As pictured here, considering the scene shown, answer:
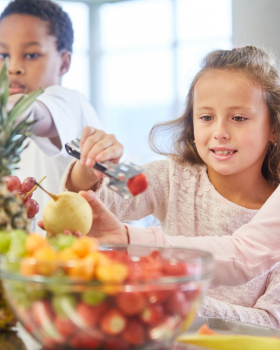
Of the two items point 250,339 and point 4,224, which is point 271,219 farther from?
point 4,224

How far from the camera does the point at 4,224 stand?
538mm

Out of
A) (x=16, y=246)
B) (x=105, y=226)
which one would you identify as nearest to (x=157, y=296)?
(x=16, y=246)

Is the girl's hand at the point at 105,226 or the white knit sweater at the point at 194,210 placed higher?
the girl's hand at the point at 105,226

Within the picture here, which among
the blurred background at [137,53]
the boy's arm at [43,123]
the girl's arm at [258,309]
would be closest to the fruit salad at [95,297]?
the girl's arm at [258,309]

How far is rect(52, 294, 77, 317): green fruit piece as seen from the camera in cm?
39

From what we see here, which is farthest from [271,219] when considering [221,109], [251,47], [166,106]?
[166,106]

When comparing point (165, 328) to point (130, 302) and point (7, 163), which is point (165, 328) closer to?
point (130, 302)

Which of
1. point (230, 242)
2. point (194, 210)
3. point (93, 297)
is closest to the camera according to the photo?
point (93, 297)

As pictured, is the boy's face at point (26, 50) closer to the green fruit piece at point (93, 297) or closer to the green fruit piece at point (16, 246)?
the green fruit piece at point (16, 246)

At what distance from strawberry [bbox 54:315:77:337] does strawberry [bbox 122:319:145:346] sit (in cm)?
5

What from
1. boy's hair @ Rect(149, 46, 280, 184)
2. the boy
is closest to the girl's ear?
the boy

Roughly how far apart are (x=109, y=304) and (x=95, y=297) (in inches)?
0.7

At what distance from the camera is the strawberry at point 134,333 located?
15.7 inches

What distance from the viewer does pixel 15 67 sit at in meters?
1.80
